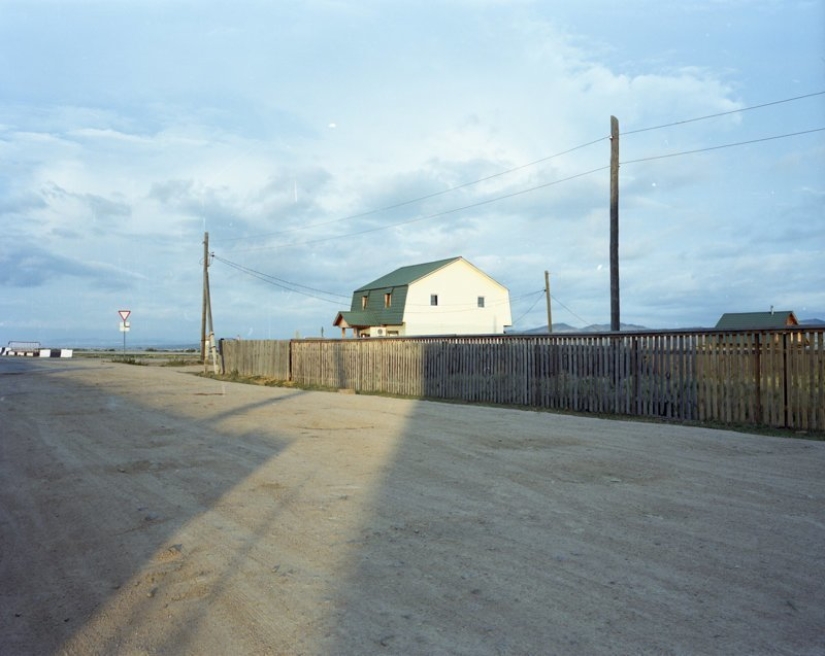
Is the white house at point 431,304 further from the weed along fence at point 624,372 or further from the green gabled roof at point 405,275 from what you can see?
the weed along fence at point 624,372

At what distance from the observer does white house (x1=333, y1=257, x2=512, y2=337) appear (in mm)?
49156

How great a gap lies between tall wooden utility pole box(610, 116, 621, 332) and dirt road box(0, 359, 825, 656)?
779 cm

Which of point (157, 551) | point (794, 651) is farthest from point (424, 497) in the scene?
point (794, 651)

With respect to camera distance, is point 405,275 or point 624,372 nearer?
point 624,372

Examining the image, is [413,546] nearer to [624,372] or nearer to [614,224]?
[624,372]

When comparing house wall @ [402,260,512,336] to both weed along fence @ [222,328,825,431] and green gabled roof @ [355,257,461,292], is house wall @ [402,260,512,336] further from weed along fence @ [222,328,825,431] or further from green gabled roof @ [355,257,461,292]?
weed along fence @ [222,328,825,431]

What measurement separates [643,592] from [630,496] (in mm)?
2446

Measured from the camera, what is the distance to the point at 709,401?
1237cm

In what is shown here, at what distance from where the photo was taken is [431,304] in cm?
5006

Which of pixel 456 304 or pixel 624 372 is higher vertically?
pixel 456 304

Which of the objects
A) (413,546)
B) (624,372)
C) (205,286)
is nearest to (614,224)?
(624,372)

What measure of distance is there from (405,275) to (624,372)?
39.2 meters

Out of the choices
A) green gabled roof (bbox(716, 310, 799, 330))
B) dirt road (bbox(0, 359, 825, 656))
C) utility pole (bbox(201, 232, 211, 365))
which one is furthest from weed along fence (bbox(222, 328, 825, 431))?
green gabled roof (bbox(716, 310, 799, 330))

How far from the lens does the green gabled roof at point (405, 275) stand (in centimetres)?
5016
